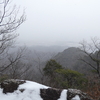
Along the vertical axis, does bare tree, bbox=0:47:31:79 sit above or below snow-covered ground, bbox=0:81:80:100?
below

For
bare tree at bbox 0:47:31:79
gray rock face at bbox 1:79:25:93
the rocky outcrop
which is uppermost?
gray rock face at bbox 1:79:25:93

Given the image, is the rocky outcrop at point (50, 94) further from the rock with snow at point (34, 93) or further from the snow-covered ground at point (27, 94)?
the snow-covered ground at point (27, 94)

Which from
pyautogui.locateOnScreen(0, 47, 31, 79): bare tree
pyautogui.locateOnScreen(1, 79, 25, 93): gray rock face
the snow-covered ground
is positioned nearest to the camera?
the snow-covered ground

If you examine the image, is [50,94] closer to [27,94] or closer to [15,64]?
[27,94]

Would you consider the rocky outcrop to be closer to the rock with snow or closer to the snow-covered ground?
the rock with snow

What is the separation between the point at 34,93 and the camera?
5.03m

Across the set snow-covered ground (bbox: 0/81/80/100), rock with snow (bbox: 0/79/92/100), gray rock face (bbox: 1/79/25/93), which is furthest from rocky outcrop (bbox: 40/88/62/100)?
gray rock face (bbox: 1/79/25/93)

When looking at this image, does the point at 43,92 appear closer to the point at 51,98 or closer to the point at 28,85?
the point at 51,98

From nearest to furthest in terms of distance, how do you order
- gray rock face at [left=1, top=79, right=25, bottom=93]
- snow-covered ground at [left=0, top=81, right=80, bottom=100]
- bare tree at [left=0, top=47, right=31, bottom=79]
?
1. snow-covered ground at [left=0, top=81, right=80, bottom=100]
2. gray rock face at [left=1, top=79, right=25, bottom=93]
3. bare tree at [left=0, top=47, right=31, bottom=79]

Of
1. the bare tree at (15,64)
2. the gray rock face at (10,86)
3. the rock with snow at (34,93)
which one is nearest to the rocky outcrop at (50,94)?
the rock with snow at (34,93)

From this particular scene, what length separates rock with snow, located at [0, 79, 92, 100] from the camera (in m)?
4.85

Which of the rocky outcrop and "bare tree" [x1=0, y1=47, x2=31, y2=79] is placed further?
"bare tree" [x1=0, y1=47, x2=31, y2=79]

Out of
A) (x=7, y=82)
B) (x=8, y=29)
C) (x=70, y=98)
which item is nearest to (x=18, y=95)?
(x=7, y=82)

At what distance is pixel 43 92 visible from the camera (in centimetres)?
507
